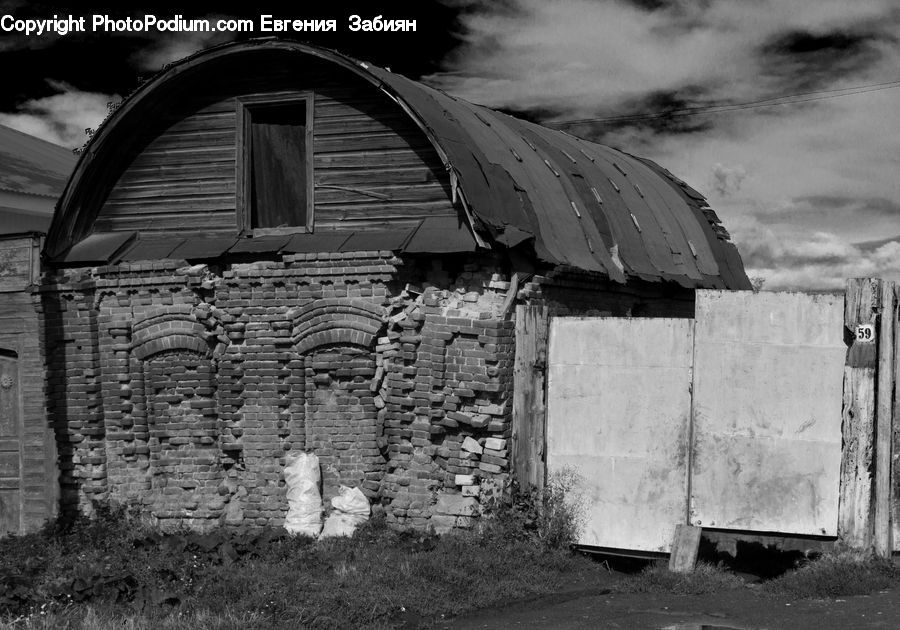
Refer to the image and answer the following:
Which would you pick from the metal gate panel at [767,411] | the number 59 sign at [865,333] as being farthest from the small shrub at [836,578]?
the number 59 sign at [865,333]

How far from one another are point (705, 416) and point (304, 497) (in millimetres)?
4145

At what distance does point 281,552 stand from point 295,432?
5.80ft

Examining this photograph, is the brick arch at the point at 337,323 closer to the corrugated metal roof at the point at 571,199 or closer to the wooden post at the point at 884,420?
the corrugated metal roof at the point at 571,199

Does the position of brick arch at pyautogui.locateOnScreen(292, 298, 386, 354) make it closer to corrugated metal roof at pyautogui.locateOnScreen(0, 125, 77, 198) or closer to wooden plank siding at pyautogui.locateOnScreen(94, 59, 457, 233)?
wooden plank siding at pyautogui.locateOnScreen(94, 59, 457, 233)

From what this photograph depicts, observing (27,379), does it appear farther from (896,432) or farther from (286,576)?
(896,432)

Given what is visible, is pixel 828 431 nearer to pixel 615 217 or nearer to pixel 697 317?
pixel 697 317

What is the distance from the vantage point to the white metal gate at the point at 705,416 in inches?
344

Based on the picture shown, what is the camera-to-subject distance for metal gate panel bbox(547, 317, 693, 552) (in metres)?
9.23

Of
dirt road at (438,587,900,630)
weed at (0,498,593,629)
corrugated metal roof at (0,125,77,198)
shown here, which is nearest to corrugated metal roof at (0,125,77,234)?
corrugated metal roof at (0,125,77,198)

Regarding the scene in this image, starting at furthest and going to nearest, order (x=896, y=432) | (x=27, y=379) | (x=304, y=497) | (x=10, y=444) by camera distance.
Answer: (x=10, y=444)
(x=27, y=379)
(x=304, y=497)
(x=896, y=432)

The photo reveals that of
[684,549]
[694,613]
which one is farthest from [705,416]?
[694,613]

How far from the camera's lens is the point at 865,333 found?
8469 millimetres

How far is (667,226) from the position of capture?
14.6 metres

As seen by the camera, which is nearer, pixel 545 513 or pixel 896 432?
pixel 896 432
